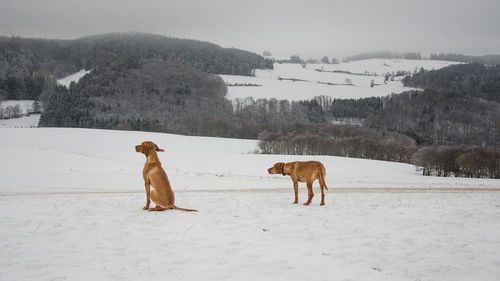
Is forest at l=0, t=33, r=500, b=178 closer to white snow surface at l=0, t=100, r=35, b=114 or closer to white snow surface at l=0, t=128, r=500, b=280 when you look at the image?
white snow surface at l=0, t=100, r=35, b=114

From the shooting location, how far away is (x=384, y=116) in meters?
149

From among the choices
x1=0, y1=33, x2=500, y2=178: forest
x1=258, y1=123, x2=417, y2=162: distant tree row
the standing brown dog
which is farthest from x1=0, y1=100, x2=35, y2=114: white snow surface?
the standing brown dog

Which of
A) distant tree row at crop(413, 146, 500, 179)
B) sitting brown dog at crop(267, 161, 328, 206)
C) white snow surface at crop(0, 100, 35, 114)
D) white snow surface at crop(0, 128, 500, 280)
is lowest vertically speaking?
distant tree row at crop(413, 146, 500, 179)

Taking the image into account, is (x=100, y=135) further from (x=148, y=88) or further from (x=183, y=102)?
(x=148, y=88)

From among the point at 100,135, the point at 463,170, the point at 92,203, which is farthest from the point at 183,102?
the point at 92,203

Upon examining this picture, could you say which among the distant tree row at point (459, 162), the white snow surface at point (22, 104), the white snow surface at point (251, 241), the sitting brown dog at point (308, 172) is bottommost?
the distant tree row at point (459, 162)

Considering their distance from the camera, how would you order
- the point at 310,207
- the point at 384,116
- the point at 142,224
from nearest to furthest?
the point at 142,224
the point at 310,207
the point at 384,116

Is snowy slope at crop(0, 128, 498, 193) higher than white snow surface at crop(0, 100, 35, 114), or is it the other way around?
white snow surface at crop(0, 100, 35, 114)

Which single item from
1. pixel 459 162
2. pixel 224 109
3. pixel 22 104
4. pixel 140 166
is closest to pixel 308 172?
pixel 140 166

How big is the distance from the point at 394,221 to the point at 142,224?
655cm

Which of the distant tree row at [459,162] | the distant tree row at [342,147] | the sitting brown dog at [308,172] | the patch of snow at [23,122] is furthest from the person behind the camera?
the patch of snow at [23,122]

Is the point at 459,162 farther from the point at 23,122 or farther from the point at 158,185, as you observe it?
the point at 23,122

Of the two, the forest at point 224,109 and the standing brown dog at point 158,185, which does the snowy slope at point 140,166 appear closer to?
the standing brown dog at point 158,185

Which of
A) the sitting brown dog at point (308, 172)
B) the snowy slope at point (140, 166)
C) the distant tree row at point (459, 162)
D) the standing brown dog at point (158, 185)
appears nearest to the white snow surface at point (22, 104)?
the snowy slope at point (140, 166)
